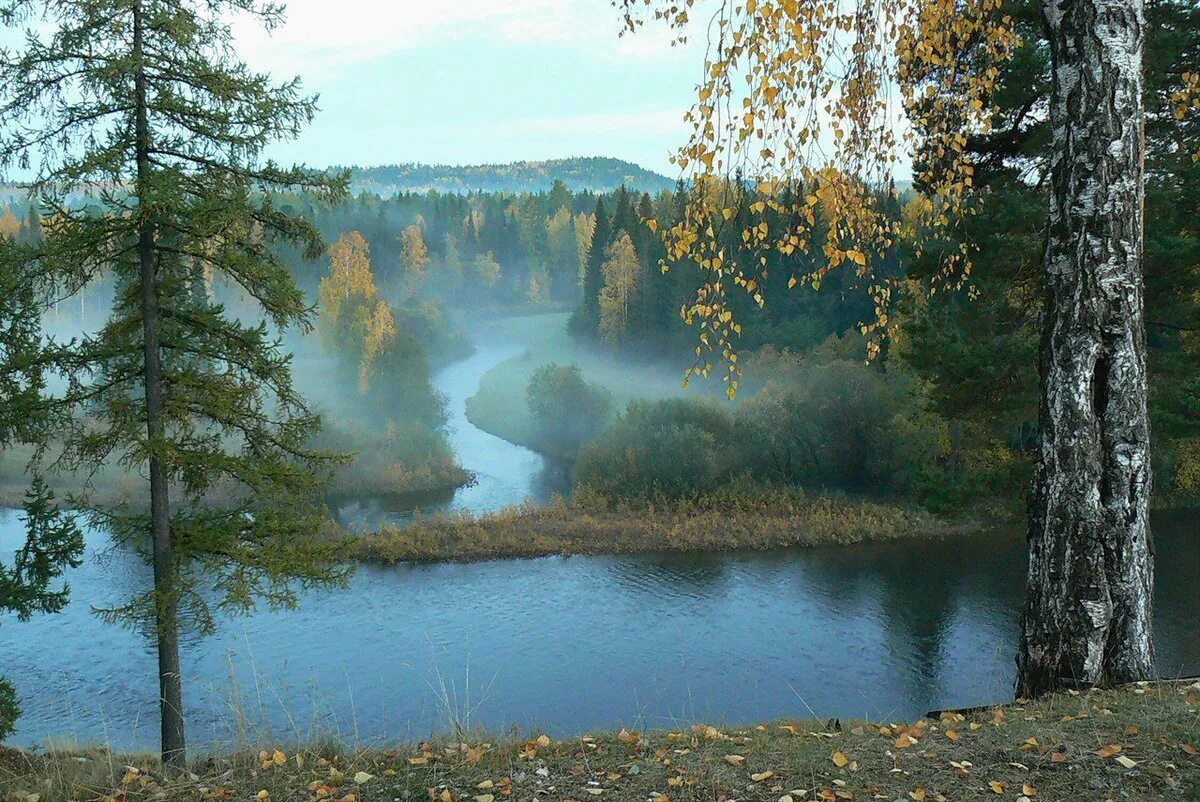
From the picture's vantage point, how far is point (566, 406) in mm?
43781

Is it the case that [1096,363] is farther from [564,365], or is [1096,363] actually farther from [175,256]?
[564,365]

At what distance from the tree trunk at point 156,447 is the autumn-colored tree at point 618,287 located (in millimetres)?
46012

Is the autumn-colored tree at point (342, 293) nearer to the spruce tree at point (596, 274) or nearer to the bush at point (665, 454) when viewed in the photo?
the spruce tree at point (596, 274)

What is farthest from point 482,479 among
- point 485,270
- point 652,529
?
point 485,270

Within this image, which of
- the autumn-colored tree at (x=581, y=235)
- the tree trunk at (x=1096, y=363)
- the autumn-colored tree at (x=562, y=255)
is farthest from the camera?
the autumn-colored tree at (x=562, y=255)

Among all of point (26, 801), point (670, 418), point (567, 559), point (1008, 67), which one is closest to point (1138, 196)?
point (26, 801)

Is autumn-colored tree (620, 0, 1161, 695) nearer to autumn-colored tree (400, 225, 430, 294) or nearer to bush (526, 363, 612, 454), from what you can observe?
bush (526, 363, 612, 454)

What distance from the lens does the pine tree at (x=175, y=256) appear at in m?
9.00

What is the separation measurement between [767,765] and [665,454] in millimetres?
29813

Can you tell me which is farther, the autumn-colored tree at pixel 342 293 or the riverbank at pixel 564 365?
the autumn-colored tree at pixel 342 293

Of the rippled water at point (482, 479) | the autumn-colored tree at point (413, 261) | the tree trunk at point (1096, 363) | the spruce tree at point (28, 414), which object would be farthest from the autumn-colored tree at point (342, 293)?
the tree trunk at point (1096, 363)

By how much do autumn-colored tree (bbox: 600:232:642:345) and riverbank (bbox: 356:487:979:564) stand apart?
25.7 metres

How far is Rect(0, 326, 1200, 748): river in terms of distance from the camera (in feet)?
55.2

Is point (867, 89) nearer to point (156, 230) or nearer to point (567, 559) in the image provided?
point (156, 230)
